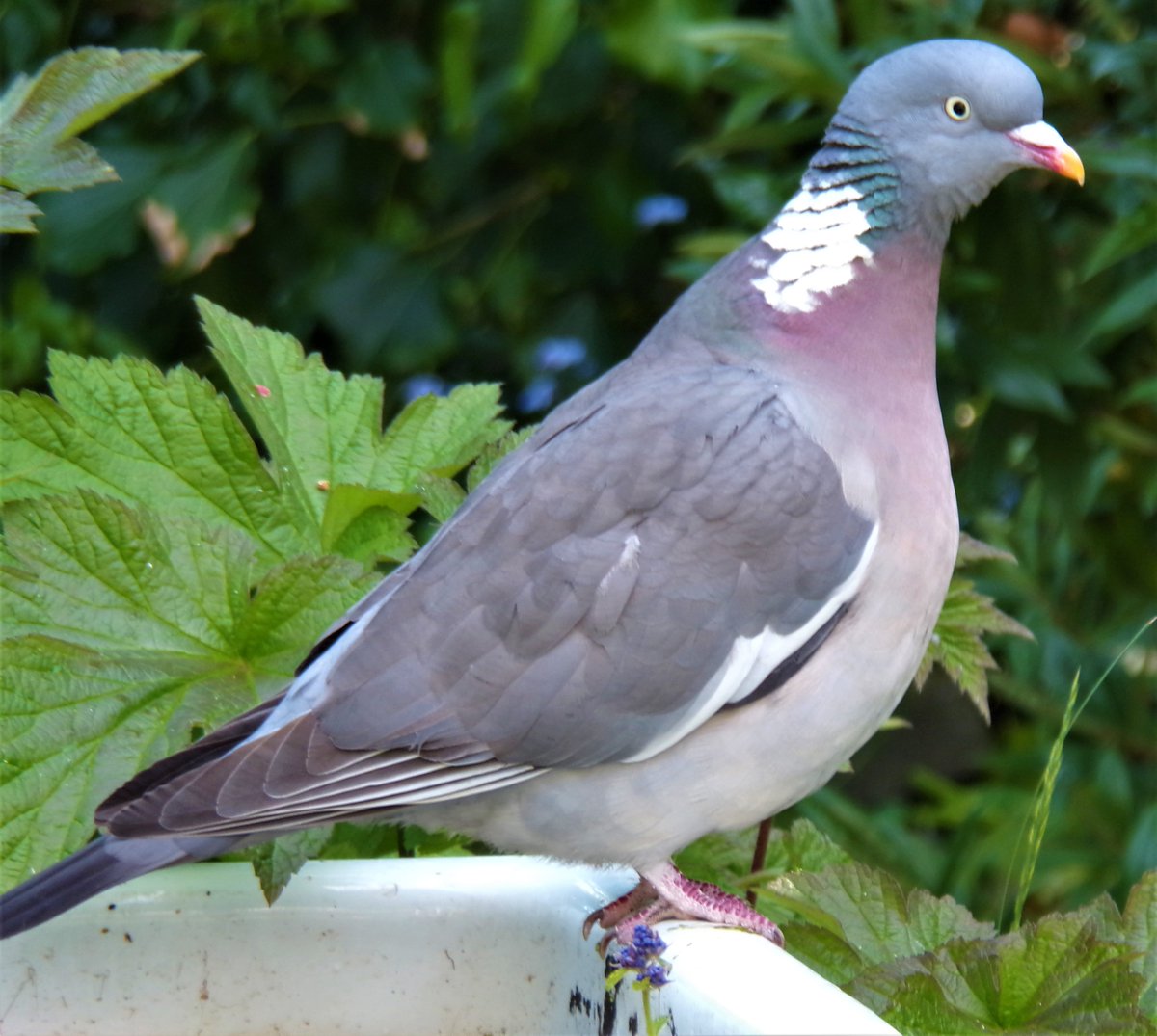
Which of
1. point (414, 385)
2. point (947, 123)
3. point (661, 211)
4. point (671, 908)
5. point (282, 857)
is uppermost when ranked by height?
point (947, 123)

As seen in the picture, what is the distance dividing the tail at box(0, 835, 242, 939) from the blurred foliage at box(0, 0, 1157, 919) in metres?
1.79

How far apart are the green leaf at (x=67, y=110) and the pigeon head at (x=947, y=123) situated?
30.7 inches

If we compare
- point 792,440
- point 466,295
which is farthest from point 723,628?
point 466,295

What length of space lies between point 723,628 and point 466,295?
218cm

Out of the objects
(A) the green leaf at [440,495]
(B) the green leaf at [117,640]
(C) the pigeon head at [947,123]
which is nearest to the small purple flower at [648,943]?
(B) the green leaf at [117,640]

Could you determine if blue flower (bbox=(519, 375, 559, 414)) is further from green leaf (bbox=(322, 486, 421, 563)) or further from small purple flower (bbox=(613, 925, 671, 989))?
small purple flower (bbox=(613, 925, 671, 989))

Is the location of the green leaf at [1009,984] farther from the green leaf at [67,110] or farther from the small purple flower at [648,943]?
the green leaf at [67,110]

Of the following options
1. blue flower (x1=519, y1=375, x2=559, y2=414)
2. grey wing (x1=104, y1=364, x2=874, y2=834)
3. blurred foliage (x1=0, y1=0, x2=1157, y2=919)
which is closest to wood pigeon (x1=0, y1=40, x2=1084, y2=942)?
grey wing (x1=104, y1=364, x2=874, y2=834)

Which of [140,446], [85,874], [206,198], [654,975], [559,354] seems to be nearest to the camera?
[654,975]

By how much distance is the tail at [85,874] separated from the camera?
57.2 inches

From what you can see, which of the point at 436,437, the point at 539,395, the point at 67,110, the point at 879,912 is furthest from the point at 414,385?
the point at 879,912

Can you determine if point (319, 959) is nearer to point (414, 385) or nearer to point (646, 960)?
point (646, 960)

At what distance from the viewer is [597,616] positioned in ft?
5.64

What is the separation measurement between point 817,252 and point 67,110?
828mm
